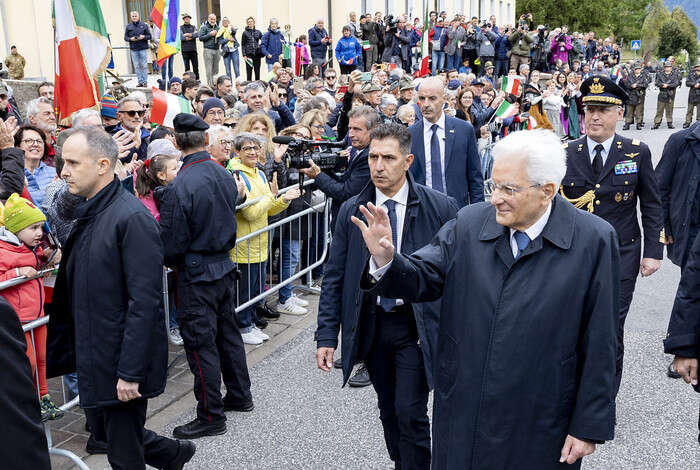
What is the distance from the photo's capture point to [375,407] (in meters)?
5.42

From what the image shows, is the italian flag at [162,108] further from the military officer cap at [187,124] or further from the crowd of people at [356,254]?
the military officer cap at [187,124]

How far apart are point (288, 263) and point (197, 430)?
9.34ft

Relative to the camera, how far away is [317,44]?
22.0 meters

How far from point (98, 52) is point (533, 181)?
466cm

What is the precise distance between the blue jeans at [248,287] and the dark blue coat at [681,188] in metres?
3.64

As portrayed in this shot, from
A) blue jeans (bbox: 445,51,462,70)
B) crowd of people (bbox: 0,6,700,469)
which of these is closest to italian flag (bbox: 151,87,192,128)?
crowd of people (bbox: 0,6,700,469)

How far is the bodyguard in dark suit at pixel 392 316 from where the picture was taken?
12.7 feet

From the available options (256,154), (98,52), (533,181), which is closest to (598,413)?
(533,181)

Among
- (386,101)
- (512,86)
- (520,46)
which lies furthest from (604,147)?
(520,46)

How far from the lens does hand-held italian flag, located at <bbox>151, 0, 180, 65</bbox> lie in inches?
365

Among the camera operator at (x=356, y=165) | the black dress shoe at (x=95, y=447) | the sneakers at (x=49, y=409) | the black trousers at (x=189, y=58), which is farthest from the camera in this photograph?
the black trousers at (x=189, y=58)

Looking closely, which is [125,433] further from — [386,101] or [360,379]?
[386,101]

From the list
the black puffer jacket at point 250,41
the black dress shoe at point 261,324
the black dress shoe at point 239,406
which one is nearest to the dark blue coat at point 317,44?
the black puffer jacket at point 250,41

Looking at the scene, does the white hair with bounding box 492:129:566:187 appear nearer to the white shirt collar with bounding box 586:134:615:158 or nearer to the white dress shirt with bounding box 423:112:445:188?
the white shirt collar with bounding box 586:134:615:158
